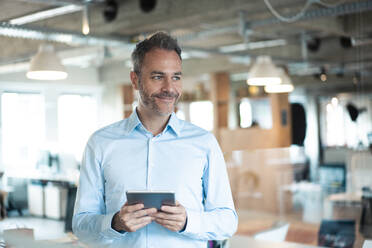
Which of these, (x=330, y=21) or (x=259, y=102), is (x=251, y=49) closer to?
(x=259, y=102)

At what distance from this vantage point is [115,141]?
1.89 meters

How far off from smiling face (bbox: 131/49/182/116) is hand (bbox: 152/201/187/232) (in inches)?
13.7

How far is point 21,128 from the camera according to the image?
4406 millimetres

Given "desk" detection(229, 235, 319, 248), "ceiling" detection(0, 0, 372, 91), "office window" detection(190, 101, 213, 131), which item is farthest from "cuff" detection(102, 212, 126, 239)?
"office window" detection(190, 101, 213, 131)

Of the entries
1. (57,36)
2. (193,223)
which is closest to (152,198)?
(193,223)

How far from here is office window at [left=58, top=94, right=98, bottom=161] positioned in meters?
4.53

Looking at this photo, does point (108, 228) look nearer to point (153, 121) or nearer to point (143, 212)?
point (143, 212)

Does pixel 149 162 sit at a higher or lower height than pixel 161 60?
lower

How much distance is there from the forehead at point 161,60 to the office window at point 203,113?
8.90 m

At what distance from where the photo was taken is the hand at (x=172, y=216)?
63.2 inches

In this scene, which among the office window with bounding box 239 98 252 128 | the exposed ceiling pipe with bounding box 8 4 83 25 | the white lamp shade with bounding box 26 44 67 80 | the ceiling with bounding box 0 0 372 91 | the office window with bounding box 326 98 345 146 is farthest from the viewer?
the office window with bounding box 239 98 252 128

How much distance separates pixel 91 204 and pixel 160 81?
471mm

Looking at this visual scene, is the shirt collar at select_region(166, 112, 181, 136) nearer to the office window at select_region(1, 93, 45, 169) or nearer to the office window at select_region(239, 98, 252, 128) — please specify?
the office window at select_region(1, 93, 45, 169)

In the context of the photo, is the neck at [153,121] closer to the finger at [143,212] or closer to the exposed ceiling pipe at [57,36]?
the finger at [143,212]
